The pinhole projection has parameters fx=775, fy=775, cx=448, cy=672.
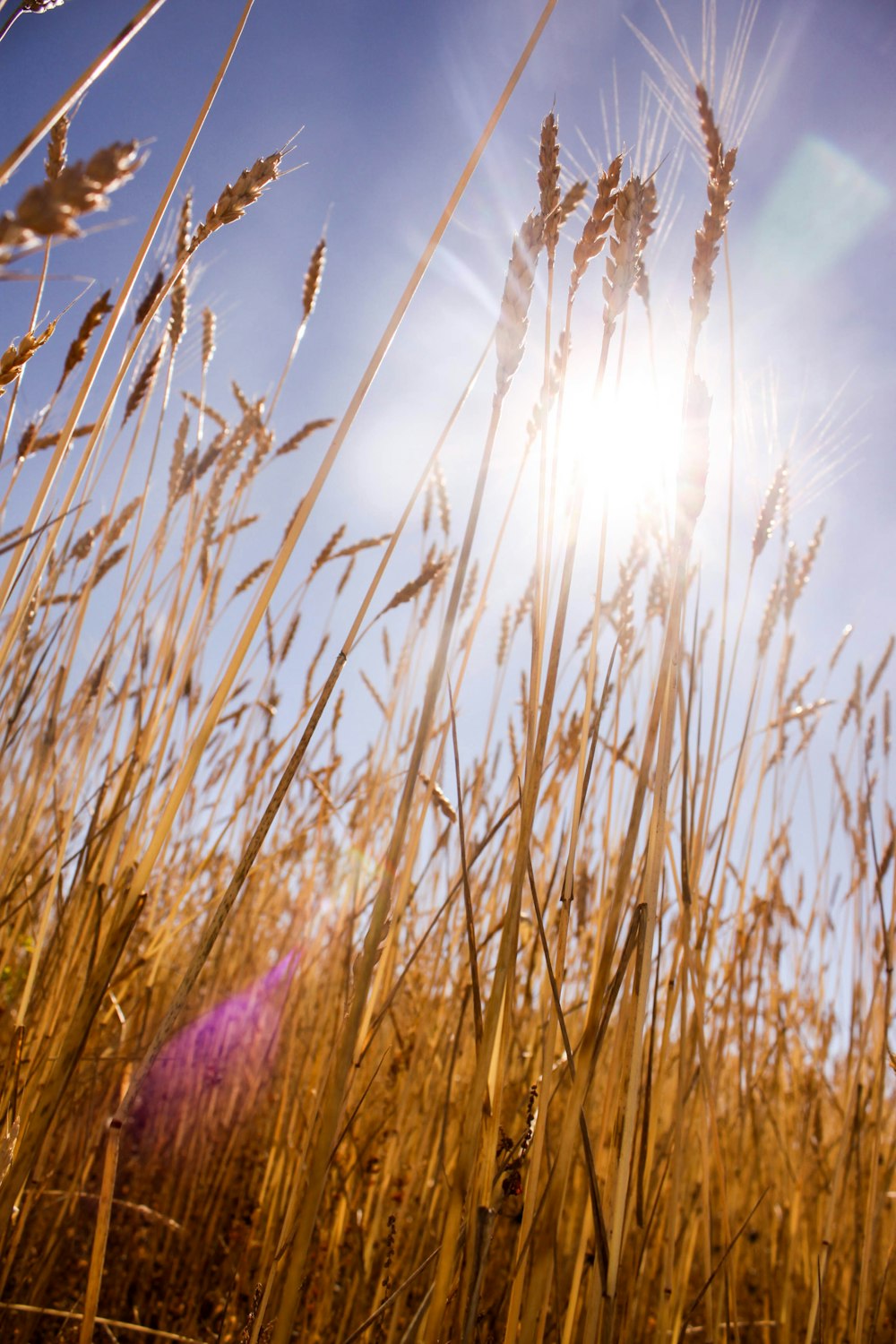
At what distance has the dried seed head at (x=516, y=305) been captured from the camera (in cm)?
59

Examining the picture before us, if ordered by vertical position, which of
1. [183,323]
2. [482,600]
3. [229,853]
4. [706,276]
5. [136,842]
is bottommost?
[136,842]

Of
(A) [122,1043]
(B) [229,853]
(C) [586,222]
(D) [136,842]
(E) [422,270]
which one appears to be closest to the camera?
(E) [422,270]

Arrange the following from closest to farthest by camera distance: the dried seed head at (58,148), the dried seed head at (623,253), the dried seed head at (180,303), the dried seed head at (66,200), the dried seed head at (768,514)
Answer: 1. the dried seed head at (66,200)
2. the dried seed head at (623,253)
3. the dried seed head at (58,148)
4. the dried seed head at (768,514)
5. the dried seed head at (180,303)

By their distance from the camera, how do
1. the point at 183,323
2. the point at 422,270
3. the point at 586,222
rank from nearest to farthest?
1. the point at 422,270
2. the point at 586,222
3. the point at 183,323

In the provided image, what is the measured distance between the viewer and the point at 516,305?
1.94 feet

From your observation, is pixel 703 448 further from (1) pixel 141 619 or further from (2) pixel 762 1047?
(2) pixel 762 1047

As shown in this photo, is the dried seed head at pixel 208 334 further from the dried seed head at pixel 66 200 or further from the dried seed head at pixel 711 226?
the dried seed head at pixel 66 200

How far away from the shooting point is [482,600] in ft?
2.65

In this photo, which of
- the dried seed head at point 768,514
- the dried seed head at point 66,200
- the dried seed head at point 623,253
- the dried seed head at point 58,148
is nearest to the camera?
the dried seed head at point 66,200

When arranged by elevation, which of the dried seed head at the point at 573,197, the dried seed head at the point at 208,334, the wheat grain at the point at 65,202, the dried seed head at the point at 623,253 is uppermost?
the dried seed head at the point at 208,334

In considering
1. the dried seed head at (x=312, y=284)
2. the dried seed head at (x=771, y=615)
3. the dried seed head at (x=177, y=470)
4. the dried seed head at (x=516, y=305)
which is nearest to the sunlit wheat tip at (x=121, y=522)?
the dried seed head at (x=177, y=470)

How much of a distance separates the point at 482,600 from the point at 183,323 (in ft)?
2.25

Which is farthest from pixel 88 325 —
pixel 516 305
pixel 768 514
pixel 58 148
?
pixel 768 514

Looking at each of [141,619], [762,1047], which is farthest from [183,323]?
[762,1047]
